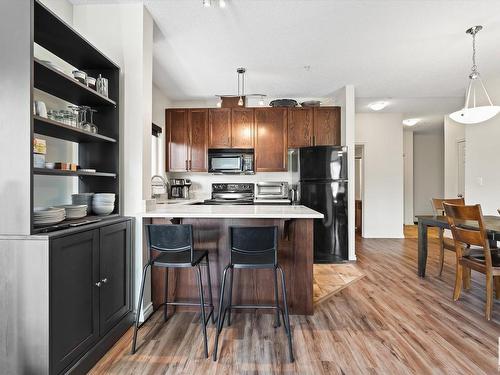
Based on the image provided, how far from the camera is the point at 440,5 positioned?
2.25 metres

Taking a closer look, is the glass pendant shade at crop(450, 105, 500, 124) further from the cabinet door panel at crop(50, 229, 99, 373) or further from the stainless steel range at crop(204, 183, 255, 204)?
the cabinet door panel at crop(50, 229, 99, 373)

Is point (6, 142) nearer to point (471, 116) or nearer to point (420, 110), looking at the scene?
point (471, 116)

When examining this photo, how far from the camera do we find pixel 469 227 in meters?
2.41

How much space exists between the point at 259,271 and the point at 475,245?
1.92 meters

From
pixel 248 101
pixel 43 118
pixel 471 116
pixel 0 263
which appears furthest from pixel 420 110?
pixel 0 263

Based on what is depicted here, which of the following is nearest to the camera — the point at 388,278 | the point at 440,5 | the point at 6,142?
the point at 6,142

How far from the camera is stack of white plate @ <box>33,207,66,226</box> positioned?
1.50 m

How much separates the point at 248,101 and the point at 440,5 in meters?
3.00

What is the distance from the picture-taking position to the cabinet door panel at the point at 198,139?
14.8 ft

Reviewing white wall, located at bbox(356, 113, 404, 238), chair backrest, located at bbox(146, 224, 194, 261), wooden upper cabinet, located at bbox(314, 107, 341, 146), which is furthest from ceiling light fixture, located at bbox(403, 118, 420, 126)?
chair backrest, located at bbox(146, 224, 194, 261)

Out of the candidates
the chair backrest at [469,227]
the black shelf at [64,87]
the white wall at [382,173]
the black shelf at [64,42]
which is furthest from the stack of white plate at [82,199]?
the white wall at [382,173]

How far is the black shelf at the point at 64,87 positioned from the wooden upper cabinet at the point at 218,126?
2.39m

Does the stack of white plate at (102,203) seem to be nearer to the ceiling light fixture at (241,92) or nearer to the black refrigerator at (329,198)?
the ceiling light fixture at (241,92)

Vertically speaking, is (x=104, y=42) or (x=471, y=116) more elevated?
(x=104, y=42)
